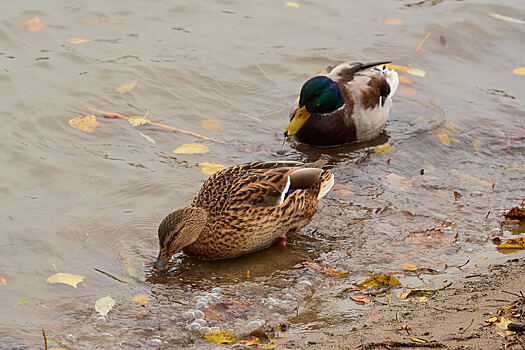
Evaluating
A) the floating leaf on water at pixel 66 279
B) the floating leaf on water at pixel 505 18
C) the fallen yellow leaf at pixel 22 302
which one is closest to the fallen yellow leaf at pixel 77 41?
the floating leaf on water at pixel 66 279

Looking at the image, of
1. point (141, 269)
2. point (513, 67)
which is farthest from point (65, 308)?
point (513, 67)

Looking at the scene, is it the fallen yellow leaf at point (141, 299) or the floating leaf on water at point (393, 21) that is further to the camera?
the floating leaf on water at point (393, 21)

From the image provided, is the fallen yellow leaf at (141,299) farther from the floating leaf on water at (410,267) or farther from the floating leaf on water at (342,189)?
the floating leaf on water at (342,189)

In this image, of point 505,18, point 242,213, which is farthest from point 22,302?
point 505,18

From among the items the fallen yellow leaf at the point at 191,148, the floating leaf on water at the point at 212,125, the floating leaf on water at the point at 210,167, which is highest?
the floating leaf on water at the point at 212,125

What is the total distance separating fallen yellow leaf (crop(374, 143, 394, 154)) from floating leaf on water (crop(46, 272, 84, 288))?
353 cm

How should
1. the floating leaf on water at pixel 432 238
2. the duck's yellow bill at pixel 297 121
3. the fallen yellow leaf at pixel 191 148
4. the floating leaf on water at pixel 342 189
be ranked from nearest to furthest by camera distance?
the floating leaf on water at pixel 432 238, the floating leaf on water at pixel 342 189, the fallen yellow leaf at pixel 191 148, the duck's yellow bill at pixel 297 121

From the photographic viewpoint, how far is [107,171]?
650 cm

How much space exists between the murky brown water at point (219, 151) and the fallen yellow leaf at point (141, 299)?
7cm

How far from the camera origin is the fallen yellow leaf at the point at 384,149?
295 inches

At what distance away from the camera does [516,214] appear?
19.2 feet

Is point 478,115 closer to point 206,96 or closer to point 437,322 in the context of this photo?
point 206,96

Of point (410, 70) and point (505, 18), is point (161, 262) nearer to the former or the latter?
point (410, 70)

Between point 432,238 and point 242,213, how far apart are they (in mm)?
1432
